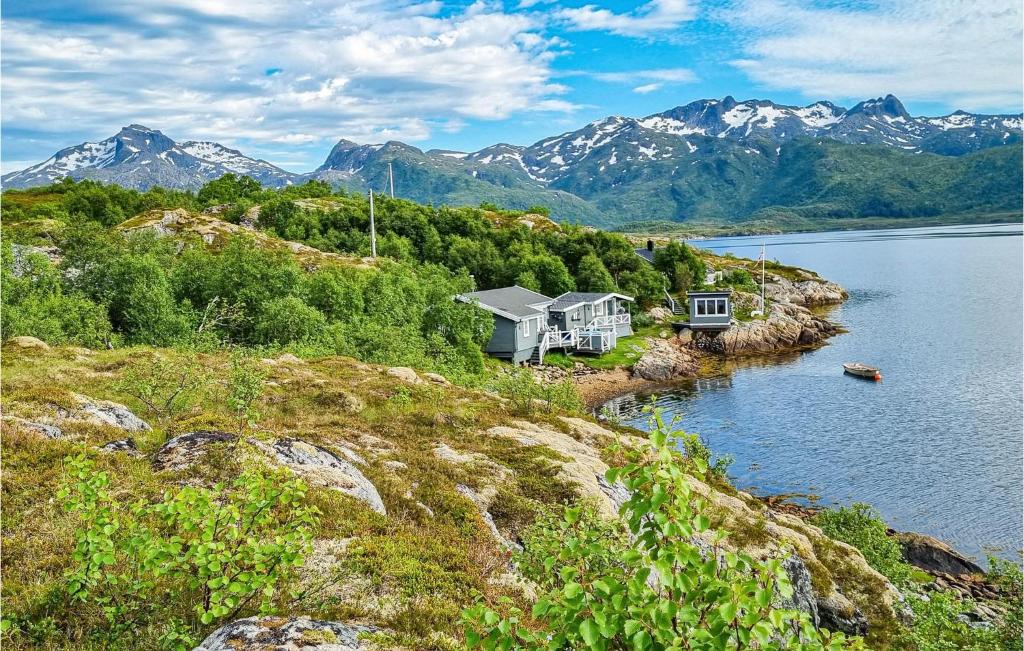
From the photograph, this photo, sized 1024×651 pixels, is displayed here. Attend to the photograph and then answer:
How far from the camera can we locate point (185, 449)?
12.1 meters

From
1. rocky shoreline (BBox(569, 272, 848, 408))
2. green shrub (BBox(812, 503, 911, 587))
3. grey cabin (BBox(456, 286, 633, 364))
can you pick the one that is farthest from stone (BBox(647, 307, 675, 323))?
green shrub (BBox(812, 503, 911, 587))

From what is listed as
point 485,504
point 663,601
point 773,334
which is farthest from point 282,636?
point 773,334

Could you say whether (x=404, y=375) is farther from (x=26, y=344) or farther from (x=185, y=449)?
(x=26, y=344)

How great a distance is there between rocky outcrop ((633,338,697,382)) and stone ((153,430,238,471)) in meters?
52.7

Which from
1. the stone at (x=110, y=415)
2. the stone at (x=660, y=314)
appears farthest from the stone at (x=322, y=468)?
the stone at (x=660, y=314)

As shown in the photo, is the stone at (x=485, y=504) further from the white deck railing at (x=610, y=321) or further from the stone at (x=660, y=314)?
the stone at (x=660, y=314)

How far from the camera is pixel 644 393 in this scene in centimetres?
5731

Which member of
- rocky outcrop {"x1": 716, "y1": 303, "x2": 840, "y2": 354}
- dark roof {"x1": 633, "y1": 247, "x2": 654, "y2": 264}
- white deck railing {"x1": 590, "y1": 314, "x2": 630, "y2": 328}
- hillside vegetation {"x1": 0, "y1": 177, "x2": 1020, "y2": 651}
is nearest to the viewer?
hillside vegetation {"x1": 0, "y1": 177, "x2": 1020, "y2": 651}

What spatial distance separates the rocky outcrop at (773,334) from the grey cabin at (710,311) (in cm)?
151

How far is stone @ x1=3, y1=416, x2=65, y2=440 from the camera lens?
41.3 ft

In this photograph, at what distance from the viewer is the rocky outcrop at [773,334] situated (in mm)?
72312

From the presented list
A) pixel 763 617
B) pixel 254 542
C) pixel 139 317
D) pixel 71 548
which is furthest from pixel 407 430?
pixel 139 317

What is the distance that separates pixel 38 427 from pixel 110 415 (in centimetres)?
165

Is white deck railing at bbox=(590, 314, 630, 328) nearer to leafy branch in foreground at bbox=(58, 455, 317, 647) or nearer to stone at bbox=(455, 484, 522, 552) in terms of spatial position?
stone at bbox=(455, 484, 522, 552)
